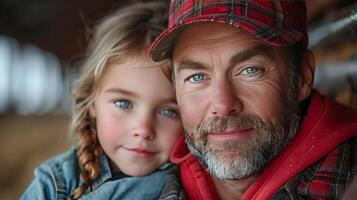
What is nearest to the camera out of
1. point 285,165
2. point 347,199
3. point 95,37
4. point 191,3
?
point 347,199

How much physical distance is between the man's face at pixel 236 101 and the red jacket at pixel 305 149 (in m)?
0.03

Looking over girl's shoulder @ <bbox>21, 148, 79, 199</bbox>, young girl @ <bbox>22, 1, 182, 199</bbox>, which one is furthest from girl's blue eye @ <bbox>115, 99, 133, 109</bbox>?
girl's shoulder @ <bbox>21, 148, 79, 199</bbox>

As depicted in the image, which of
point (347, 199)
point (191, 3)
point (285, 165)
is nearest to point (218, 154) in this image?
point (285, 165)

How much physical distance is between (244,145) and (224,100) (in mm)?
126

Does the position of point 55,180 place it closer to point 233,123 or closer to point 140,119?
point 140,119

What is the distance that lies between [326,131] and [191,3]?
0.47 metres

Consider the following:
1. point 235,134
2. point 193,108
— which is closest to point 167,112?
point 193,108

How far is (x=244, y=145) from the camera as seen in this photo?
1561mm

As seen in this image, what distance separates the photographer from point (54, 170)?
1881 millimetres

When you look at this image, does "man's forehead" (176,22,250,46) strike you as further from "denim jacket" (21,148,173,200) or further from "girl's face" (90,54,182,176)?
"denim jacket" (21,148,173,200)

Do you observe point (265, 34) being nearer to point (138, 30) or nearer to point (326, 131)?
point (326, 131)

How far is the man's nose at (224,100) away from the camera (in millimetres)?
1534

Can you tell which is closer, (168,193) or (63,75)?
(168,193)

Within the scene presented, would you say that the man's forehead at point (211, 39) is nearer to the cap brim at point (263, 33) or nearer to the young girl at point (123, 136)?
the cap brim at point (263, 33)
